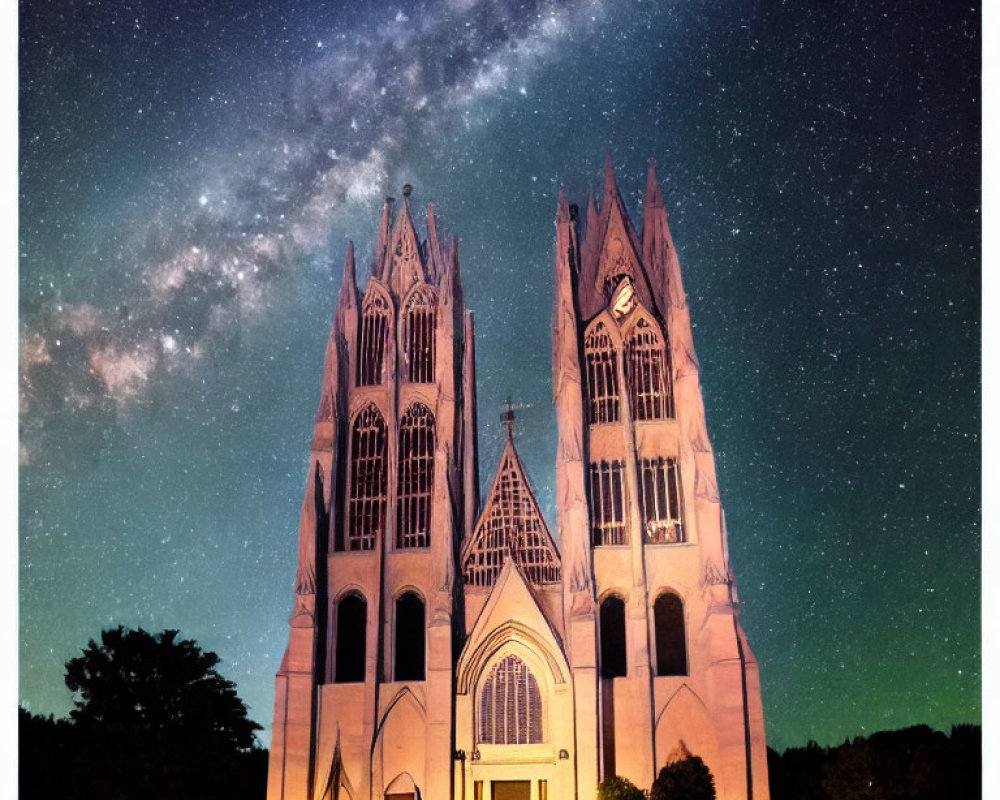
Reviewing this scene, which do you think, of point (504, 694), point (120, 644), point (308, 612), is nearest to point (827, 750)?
point (504, 694)

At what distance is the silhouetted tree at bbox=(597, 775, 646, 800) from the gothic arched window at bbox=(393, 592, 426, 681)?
4.97 metres

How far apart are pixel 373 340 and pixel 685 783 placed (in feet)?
41.9

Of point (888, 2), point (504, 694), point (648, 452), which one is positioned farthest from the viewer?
point (648, 452)

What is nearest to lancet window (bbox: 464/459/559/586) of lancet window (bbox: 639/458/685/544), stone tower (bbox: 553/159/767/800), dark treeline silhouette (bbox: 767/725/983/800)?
stone tower (bbox: 553/159/767/800)

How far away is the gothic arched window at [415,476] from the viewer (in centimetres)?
2511

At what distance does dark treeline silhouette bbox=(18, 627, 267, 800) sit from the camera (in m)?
15.0

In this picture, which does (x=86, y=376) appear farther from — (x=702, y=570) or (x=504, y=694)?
(x=702, y=570)

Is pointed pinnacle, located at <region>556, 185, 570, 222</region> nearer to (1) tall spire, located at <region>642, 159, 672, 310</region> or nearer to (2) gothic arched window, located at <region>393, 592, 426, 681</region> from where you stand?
(1) tall spire, located at <region>642, 159, 672, 310</region>

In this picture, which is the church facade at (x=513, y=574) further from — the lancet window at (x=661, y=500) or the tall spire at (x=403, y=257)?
the tall spire at (x=403, y=257)

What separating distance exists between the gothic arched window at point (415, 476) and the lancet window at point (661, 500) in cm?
475

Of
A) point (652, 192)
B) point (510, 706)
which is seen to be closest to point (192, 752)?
point (510, 706)

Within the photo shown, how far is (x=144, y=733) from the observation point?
1736 centimetres

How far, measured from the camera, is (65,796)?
1476 cm
